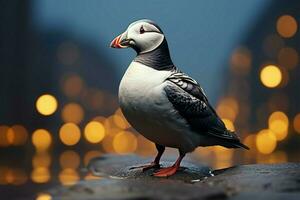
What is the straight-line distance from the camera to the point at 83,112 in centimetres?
2370

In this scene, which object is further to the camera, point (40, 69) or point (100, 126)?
point (100, 126)

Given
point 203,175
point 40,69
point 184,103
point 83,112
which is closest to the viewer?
point 184,103

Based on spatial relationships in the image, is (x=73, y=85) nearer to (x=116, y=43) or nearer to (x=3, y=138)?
(x=3, y=138)

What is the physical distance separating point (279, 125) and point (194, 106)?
16.6 m

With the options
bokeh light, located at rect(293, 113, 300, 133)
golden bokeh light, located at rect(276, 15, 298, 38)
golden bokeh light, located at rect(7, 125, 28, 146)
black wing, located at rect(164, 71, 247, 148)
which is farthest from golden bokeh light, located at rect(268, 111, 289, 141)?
black wing, located at rect(164, 71, 247, 148)

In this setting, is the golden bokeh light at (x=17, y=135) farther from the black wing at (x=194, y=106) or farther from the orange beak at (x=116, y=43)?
the black wing at (x=194, y=106)

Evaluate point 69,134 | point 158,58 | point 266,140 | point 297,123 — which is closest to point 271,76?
point 297,123

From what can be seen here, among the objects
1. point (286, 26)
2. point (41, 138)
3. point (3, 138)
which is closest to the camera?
point (3, 138)

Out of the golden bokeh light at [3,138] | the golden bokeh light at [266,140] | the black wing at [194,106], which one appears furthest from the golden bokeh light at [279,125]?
the black wing at [194,106]

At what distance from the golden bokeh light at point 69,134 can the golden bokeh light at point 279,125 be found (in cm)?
759

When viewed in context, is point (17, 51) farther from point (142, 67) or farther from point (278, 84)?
point (142, 67)

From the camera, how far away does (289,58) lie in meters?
21.3

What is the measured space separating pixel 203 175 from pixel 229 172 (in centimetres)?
28

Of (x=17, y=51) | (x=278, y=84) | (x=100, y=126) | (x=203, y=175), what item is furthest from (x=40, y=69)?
(x=203, y=175)
